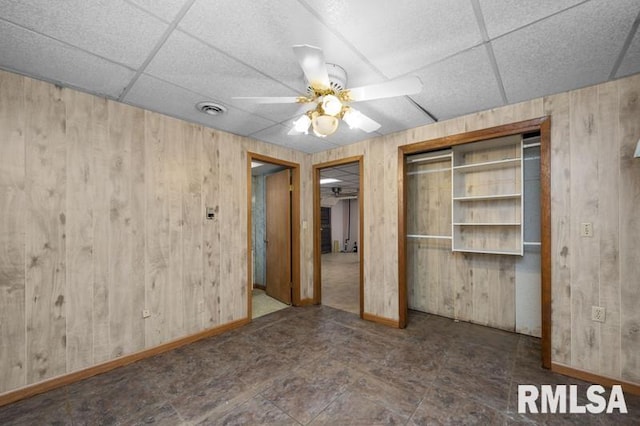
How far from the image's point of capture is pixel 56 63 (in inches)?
71.0

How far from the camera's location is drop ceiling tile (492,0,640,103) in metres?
1.40

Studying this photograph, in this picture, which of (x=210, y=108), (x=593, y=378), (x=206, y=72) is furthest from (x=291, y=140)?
(x=593, y=378)

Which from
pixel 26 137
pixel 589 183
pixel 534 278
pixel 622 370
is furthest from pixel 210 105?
pixel 622 370

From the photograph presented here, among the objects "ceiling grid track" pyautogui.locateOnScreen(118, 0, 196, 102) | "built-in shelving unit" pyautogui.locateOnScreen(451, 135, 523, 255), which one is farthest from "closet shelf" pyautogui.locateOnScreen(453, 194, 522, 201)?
"ceiling grid track" pyautogui.locateOnScreen(118, 0, 196, 102)

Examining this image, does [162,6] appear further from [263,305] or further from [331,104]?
[263,305]

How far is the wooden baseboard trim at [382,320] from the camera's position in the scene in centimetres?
321

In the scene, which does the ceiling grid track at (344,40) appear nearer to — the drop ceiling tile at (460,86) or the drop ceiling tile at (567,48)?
the drop ceiling tile at (460,86)

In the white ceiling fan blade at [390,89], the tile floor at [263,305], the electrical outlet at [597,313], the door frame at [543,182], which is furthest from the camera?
the tile floor at [263,305]

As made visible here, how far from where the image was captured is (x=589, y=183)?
84.9 inches

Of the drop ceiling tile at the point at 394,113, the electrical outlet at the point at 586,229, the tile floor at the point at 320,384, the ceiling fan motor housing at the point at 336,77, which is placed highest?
the drop ceiling tile at the point at 394,113

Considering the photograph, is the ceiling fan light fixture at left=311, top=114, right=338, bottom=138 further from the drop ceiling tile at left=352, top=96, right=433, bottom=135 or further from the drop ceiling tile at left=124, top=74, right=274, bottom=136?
the drop ceiling tile at left=124, top=74, right=274, bottom=136

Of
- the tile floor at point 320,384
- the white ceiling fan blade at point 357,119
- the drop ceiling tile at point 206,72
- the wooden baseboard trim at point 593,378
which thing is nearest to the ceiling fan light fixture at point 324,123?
the white ceiling fan blade at point 357,119

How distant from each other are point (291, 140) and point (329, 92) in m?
1.91

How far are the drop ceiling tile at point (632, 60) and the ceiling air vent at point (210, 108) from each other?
2.99 m
